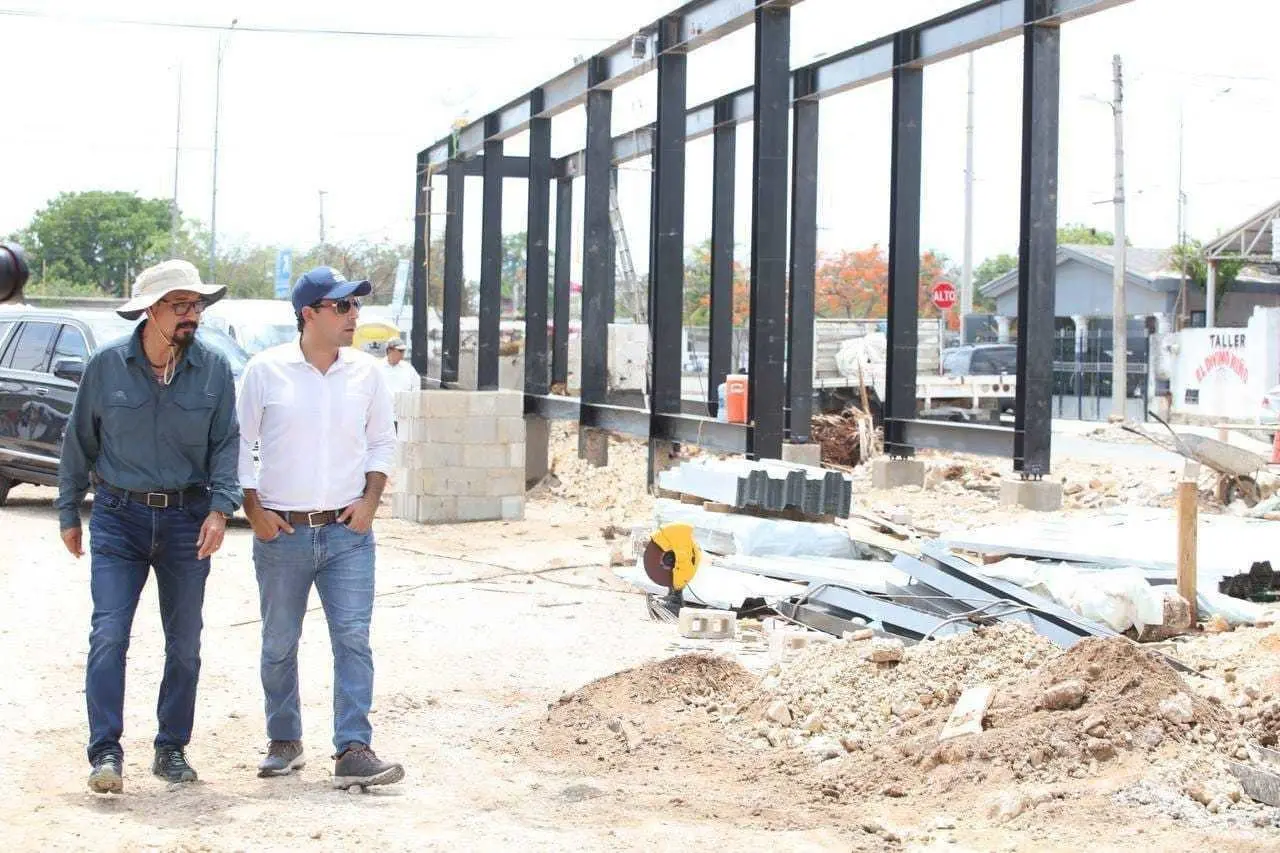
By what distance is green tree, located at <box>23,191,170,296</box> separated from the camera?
275 feet

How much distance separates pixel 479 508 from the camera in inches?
647

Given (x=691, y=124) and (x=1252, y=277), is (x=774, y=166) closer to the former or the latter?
(x=691, y=124)

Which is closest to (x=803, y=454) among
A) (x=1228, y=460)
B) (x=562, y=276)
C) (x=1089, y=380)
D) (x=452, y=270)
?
(x=1228, y=460)

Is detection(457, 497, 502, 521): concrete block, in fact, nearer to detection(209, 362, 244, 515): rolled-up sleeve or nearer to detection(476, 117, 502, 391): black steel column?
detection(476, 117, 502, 391): black steel column

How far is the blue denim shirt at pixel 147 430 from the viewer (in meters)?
5.83

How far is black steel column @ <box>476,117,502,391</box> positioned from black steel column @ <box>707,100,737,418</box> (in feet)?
15.4

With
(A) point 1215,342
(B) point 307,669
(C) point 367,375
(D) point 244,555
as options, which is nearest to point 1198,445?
(D) point 244,555

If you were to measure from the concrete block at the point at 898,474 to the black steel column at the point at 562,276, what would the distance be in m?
9.86

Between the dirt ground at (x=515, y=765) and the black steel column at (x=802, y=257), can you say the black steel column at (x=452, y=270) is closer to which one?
the black steel column at (x=802, y=257)

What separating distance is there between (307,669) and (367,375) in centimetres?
287

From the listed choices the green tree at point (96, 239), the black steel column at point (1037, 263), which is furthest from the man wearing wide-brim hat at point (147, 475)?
the green tree at point (96, 239)

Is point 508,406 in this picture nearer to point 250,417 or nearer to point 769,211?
point 769,211

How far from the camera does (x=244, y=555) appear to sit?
13.2 m

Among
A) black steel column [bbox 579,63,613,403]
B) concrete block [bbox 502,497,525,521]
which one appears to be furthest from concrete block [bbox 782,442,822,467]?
concrete block [bbox 502,497,525,521]
